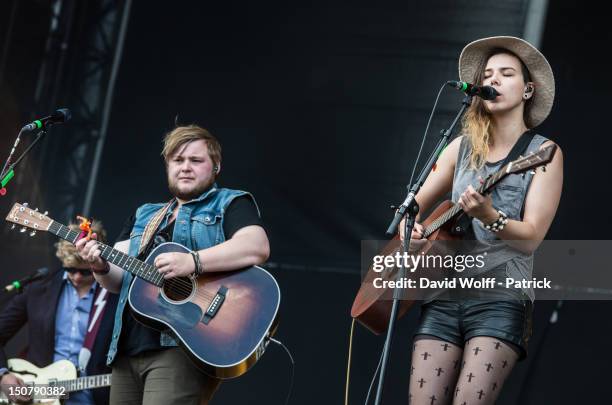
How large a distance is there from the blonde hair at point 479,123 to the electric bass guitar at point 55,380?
108 inches

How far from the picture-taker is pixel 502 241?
122 inches

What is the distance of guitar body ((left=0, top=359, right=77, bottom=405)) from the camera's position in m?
4.97

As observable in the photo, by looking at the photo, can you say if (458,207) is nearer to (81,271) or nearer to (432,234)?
(432,234)

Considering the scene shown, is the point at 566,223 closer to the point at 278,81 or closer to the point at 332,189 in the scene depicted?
the point at 332,189

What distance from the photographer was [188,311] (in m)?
3.46

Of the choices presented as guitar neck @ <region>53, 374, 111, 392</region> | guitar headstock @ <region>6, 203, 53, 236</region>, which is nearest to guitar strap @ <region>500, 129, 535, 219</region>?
guitar headstock @ <region>6, 203, 53, 236</region>

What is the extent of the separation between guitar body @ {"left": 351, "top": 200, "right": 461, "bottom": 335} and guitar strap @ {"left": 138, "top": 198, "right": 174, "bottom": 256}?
0.95 meters

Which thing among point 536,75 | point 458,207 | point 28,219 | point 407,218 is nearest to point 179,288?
point 28,219

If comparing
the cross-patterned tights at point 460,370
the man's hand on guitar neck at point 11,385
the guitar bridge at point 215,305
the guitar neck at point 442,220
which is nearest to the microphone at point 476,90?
the guitar neck at point 442,220

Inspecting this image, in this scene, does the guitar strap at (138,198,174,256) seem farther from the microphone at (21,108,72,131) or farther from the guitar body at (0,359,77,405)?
the guitar body at (0,359,77,405)

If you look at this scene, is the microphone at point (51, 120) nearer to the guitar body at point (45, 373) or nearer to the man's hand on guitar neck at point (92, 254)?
the man's hand on guitar neck at point (92, 254)

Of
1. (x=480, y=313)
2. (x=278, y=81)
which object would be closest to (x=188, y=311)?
(x=480, y=313)

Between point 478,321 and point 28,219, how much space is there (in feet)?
6.93

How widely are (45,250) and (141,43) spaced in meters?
1.73
